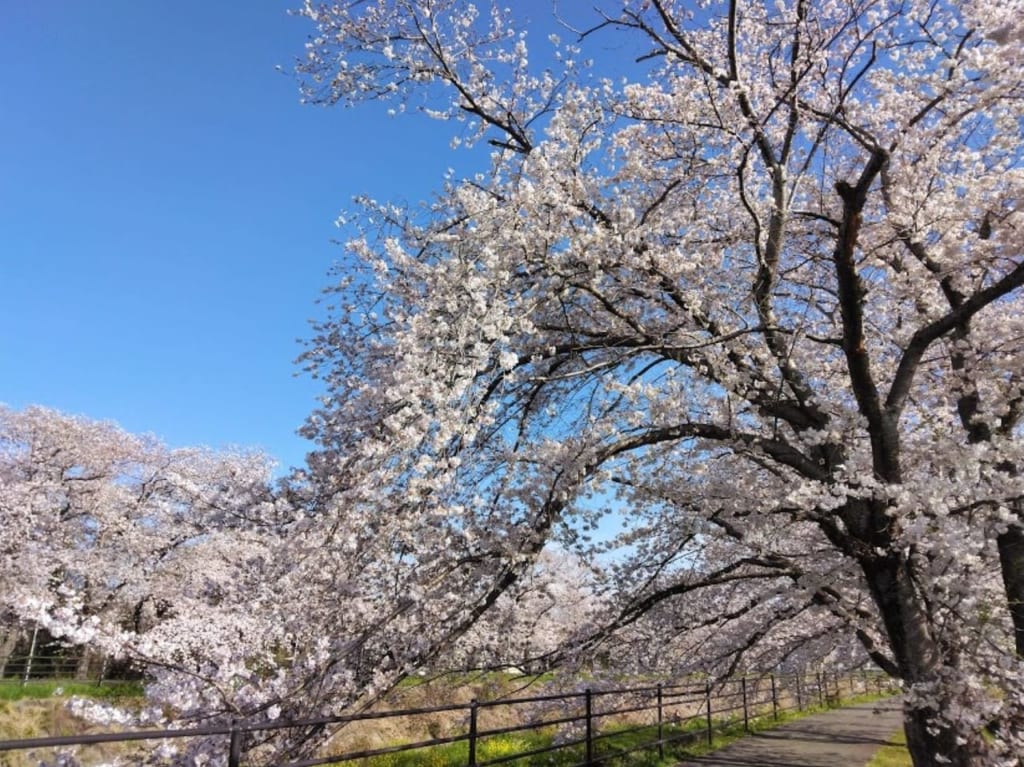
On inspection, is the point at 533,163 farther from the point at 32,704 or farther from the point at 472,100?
the point at 32,704

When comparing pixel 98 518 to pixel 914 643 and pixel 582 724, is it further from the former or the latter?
pixel 914 643

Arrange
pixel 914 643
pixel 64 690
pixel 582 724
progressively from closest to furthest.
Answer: pixel 914 643, pixel 582 724, pixel 64 690

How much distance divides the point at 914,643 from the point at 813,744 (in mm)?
8469

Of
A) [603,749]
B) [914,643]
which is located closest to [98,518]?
[603,749]

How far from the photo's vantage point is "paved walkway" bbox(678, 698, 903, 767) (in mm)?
10016

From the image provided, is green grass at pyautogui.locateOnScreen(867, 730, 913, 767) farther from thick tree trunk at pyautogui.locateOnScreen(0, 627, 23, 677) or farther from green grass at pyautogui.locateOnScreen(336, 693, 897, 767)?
thick tree trunk at pyautogui.locateOnScreen(0, 627, 23, 677)

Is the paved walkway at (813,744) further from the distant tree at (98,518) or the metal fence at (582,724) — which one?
the distant tree at (98,518)

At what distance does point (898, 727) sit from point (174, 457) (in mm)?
29347

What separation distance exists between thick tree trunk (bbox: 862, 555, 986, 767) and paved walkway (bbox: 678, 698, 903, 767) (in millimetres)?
1548

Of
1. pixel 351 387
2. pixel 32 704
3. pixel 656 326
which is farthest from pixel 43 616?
pixel 32 704

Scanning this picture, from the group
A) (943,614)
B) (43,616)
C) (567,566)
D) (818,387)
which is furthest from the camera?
(567,566)

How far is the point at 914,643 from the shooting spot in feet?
17.4

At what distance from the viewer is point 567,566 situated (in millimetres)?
10977

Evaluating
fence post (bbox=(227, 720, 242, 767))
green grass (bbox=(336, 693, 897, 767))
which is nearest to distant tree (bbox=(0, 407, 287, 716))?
green grass (bbox=(336, 693, 897, 767))
